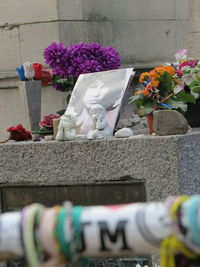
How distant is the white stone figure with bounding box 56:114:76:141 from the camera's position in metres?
5.38

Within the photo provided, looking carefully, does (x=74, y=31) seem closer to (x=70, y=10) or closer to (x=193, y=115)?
(x=70, y=10)

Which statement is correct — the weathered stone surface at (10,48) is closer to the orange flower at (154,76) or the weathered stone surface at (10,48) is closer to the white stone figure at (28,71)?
the white stone figure at (28,71)

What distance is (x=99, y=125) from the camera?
527 cm

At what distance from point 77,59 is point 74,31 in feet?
4.45

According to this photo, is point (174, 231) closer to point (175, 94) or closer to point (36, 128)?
point (175, 94)

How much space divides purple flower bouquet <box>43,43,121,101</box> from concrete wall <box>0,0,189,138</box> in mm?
1113

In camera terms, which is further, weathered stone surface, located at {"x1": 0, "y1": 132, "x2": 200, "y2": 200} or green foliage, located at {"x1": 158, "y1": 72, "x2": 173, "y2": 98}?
green foliage, located at {"x1": 158, "y1": 72, "x2": 173, "y2": 98}

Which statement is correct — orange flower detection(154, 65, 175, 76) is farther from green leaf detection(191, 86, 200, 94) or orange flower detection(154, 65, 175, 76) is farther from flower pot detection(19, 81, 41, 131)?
flower pot detection(19, 81, 41, 131)

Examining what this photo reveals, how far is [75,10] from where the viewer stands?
7621 millimetres

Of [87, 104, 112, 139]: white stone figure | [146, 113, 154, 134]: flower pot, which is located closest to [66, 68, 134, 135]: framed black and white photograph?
[87, 104, 112, 139]: white stone figure

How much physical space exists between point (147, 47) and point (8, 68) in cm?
143

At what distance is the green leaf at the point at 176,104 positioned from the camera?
538cm

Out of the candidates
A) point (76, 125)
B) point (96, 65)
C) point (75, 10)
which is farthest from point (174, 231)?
point (75, 10)

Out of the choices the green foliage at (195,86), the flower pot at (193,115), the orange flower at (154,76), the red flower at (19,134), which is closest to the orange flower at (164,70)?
the orange flower at (154,76)
